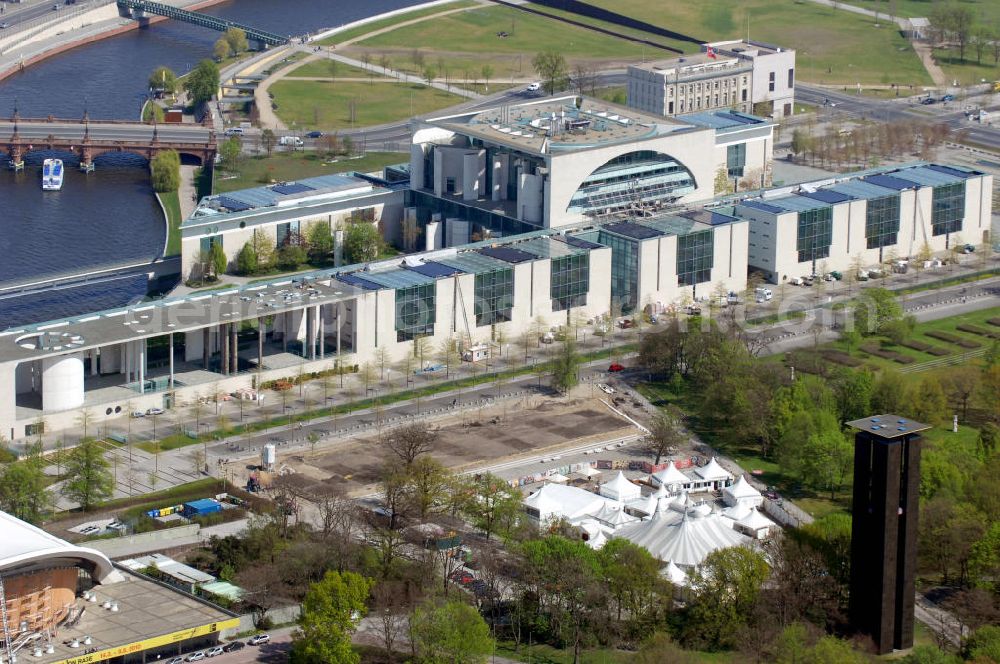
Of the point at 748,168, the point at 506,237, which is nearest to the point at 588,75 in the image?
the point at 748,168

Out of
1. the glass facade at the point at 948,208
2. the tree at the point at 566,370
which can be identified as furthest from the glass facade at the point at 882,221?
the tree at the point at 566,370

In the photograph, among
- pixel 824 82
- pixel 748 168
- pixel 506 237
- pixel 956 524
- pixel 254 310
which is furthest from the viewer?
pixel 824 82

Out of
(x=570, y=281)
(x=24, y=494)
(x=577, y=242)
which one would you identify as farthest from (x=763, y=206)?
(x=24, y=494)

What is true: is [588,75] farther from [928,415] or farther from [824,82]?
[928,415]

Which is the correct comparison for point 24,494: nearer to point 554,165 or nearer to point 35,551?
point 35,551

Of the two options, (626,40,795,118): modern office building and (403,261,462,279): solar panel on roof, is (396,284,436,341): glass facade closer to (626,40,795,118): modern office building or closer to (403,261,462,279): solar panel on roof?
(403,261,462,279): solar panel on roof

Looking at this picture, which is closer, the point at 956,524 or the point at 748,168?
the point at 956,524

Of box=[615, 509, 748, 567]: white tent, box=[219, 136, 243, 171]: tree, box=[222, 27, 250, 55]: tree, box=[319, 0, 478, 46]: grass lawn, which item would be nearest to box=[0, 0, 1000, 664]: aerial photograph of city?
box=[615, 509, 748, 567]: white tent
